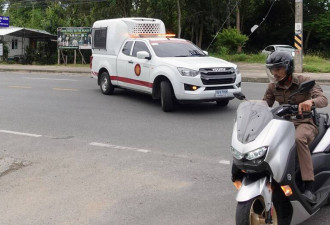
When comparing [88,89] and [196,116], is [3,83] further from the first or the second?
[196,116]

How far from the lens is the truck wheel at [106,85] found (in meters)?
13.5

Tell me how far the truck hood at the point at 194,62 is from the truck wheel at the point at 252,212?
660 centimetres

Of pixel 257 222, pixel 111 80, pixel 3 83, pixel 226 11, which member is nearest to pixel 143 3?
pixel 226 11

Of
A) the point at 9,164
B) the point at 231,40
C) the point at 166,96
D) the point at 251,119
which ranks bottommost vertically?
the point at 9,164

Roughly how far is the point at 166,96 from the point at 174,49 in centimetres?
173

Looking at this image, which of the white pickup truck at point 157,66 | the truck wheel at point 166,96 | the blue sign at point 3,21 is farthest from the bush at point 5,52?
the truck wheel at point 166,96

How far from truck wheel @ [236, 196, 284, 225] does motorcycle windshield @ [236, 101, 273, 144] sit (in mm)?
493

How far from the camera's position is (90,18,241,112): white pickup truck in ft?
32.9

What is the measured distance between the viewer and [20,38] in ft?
117

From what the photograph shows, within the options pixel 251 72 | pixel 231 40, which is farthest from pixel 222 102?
pixel 231 40

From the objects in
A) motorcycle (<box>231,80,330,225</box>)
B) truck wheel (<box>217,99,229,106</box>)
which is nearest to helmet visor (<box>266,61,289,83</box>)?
motorcycle (<box>231,80,330,225</box>)

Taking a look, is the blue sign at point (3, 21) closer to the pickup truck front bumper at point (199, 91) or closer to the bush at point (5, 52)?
the bush at point (5, 52)

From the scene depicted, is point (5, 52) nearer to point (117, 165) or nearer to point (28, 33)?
point (28, 33)

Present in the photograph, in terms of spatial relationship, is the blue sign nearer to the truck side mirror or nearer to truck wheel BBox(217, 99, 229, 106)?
the truck side mirror
